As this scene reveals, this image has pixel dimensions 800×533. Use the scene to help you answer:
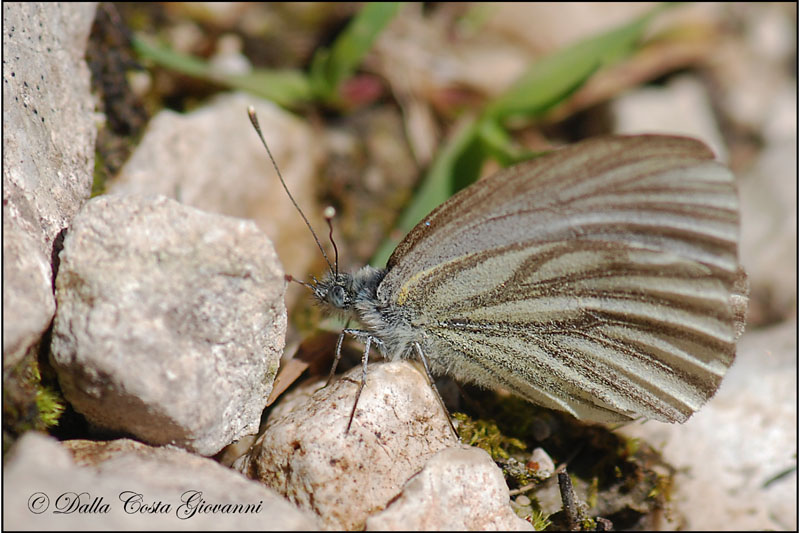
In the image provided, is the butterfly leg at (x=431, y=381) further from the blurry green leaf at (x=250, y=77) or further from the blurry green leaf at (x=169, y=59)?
the blurry green leaf at (x=169, y=59)

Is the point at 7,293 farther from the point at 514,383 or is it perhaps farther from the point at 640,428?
the point at 640,428

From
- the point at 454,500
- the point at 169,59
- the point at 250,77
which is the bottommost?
the point at 454,500

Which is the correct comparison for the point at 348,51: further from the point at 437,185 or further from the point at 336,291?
the point at 336,291

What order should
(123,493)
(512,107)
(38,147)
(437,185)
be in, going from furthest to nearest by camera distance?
(512,107)
(437,185)
(38,147)
(123,493)

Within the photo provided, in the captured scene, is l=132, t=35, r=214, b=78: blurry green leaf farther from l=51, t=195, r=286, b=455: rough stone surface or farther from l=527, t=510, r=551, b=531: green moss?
l=527, t=510, r=551, b=531: green moss

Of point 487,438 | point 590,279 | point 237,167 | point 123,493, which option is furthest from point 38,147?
point 590,279

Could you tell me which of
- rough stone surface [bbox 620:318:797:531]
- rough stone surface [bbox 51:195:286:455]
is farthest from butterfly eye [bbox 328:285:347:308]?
rough stone surface [bbox 620:318:797:531]
